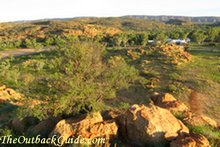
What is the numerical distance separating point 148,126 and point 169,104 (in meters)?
5.12

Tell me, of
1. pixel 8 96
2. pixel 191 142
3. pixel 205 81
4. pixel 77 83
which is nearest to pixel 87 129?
pixel 77 83

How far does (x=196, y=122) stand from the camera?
1279cm

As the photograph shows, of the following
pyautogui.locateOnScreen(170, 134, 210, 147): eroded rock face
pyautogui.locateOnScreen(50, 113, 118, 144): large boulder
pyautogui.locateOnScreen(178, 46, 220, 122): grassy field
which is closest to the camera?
pyautogui.locateOnScreen(170, 134, 210, 147): eroded rock face

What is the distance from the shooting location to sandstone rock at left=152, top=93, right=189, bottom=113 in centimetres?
1498

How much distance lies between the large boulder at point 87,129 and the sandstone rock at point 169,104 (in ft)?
14.6

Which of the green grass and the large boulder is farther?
the large boulder

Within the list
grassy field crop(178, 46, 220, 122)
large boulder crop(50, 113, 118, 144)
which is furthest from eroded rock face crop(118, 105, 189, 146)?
grassy field crop(178, 46, 220, 122)

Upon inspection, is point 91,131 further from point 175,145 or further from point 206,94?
point 206,94

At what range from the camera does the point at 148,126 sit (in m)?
11.0

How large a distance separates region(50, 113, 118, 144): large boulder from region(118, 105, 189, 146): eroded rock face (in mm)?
598

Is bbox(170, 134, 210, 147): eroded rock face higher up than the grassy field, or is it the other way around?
bbox(170, 134, 210, 147): eroded rock face

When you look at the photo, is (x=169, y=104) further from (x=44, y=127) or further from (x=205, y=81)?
(x=205, y=81)

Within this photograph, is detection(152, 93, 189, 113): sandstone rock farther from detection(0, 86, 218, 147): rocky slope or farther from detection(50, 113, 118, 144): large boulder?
detection(50, 113, 118, 144): large boulder

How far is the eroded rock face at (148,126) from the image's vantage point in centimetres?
1088
